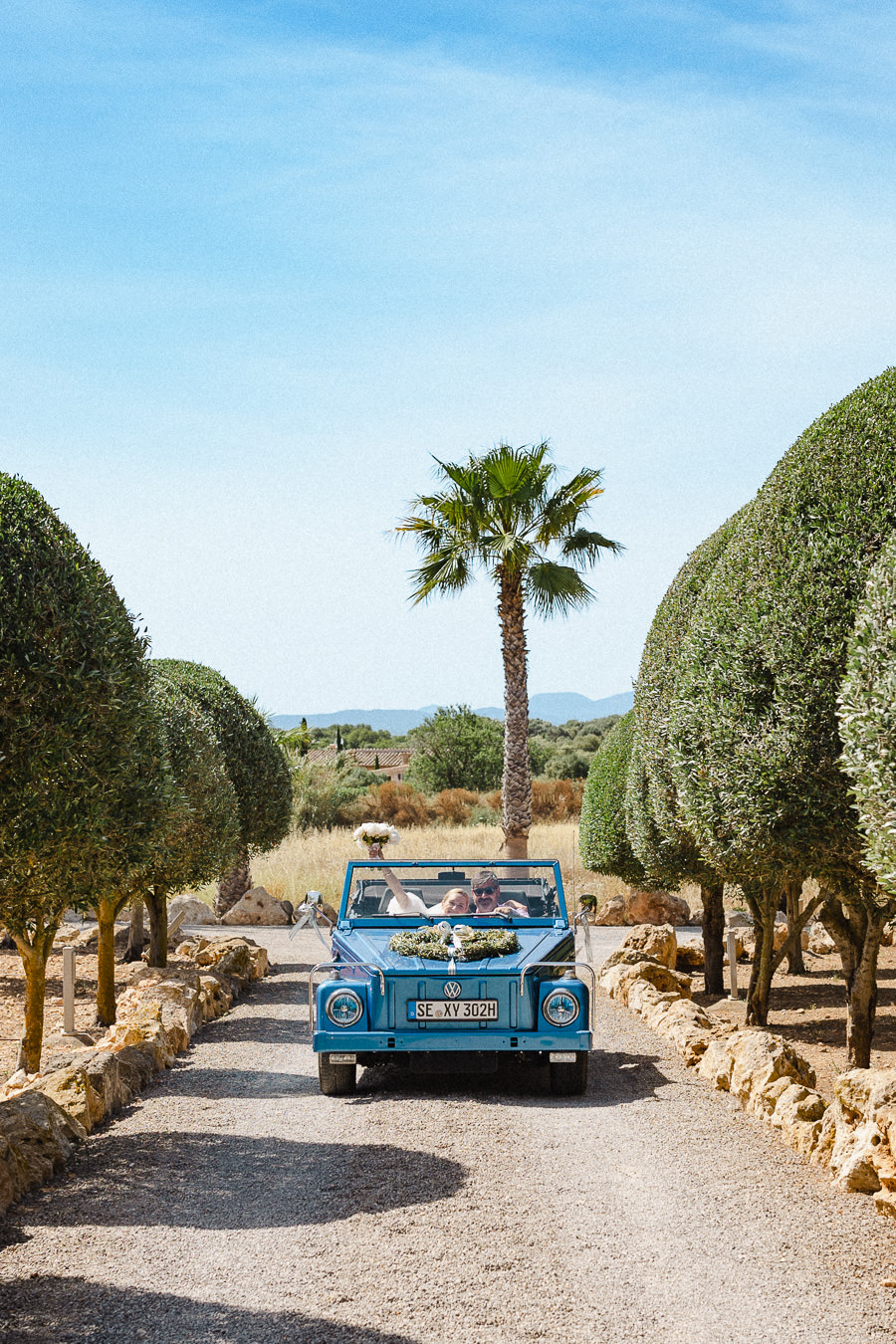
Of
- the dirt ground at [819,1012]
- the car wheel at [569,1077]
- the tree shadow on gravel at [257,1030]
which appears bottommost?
the dirt ground at [819,1012]

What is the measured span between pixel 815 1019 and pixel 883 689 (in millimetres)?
9482

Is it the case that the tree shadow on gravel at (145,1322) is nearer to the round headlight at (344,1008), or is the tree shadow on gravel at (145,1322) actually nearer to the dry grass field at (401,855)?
the round headlight at (344,1008)

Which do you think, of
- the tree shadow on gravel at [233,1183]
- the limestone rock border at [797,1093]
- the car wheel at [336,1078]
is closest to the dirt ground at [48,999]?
the car wheel at [336,1078]

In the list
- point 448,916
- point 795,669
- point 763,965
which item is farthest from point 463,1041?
point 763,965

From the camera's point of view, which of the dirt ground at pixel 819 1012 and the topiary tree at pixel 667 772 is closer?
the dirt ground at pixel 819 1012

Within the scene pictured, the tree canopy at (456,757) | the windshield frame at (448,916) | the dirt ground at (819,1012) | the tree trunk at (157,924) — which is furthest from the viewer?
the tree canopy at (456,757)

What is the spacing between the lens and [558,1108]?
823 centimetres

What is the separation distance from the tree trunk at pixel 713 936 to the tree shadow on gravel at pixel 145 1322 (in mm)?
11946

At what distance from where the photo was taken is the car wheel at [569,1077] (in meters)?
8.65

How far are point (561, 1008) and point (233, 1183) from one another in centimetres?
280

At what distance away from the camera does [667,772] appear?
13.4 meters

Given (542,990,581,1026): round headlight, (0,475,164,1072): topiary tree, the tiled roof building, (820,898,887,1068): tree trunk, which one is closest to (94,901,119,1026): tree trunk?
(0,475,164,1072): topiary tree

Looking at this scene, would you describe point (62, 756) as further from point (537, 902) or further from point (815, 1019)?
point (815, 1019)

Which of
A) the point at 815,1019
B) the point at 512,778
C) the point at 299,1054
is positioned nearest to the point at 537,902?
the point at 299,1054
